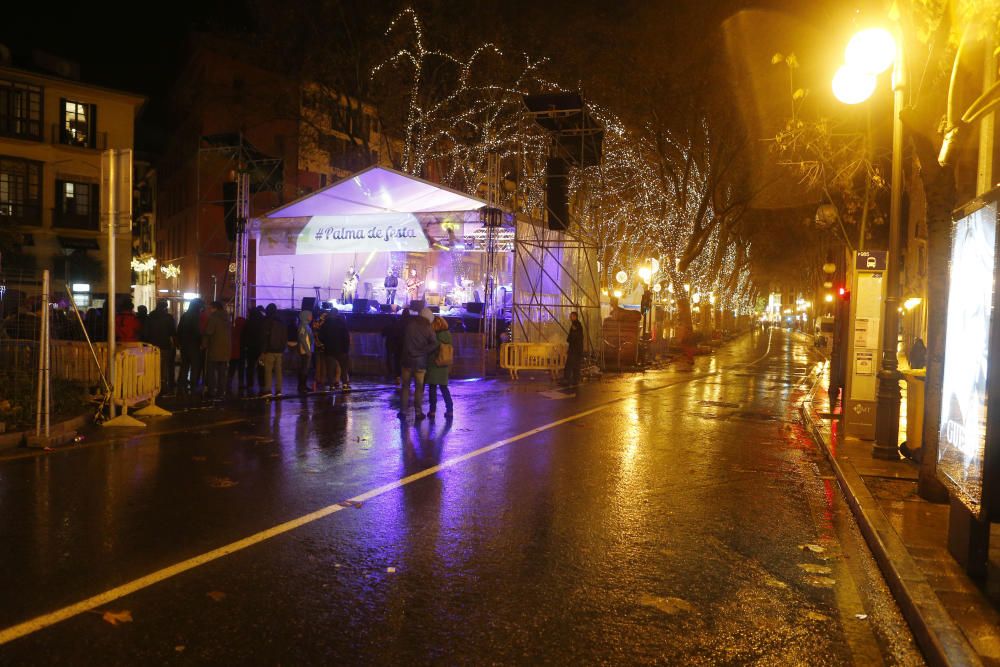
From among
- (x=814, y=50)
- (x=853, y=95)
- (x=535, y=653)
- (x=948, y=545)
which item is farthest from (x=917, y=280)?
(x=535, y=653)

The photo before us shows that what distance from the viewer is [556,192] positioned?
20.9 m

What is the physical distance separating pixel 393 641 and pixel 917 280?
27.6 meters

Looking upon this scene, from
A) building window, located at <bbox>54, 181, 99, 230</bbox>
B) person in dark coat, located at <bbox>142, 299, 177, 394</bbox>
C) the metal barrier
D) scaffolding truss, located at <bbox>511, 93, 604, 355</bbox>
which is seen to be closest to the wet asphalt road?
person in dark coat, located at <bbox>142, 299, 177, 394</bbox>

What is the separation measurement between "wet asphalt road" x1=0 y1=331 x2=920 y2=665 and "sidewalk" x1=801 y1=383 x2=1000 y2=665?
7.1 inches

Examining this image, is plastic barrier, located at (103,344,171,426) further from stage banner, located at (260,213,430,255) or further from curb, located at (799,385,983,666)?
curb, located at (799,385,983,666)

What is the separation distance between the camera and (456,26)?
28.9m

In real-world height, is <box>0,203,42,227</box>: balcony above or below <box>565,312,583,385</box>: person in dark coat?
above

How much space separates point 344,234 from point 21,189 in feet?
74.0

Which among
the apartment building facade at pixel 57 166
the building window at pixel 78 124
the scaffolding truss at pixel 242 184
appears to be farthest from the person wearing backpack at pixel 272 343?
the building window at pixel 78 124

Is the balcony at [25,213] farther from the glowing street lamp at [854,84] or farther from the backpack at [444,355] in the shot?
the glowing street lamp at [854,84]

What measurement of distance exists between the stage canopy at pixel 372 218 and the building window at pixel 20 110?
1966 centimetres

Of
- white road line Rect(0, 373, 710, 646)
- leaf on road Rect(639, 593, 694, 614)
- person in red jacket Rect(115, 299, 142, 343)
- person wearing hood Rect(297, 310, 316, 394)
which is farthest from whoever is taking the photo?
person wearing hood Rect(297, 310, 316, 394)

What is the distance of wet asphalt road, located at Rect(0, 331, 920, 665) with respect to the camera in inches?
159

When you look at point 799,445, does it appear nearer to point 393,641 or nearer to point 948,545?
point 948,545
